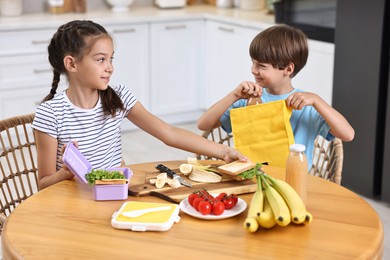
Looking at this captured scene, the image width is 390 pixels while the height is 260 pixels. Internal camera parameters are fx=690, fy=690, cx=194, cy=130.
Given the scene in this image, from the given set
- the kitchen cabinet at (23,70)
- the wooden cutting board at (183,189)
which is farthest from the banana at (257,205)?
the kitchen cabinet at (23,70)

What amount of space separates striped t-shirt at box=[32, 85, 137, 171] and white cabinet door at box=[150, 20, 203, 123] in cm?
272

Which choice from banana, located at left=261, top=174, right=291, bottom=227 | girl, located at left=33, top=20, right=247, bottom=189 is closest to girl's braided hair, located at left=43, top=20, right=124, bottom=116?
girl, located at left=33, top=20, right=247, bottom=189

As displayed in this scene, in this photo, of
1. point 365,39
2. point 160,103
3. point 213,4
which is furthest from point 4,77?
point 365,39

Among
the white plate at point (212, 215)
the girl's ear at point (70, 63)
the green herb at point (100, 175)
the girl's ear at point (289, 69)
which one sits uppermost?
the girl's ear at point (70, 63)

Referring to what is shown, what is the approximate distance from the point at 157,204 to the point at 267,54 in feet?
2.61

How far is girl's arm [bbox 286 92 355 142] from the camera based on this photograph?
216 cm

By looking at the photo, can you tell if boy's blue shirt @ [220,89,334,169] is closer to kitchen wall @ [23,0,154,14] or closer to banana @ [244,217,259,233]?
banana @ [244,217,259,233]

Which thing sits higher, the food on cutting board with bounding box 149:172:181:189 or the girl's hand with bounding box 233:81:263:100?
the girl's hand with bounding box 233:81:263:100

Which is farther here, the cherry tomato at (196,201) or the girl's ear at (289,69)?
the girl's ear at (289,69)

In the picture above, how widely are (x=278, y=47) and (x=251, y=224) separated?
0.89 metres

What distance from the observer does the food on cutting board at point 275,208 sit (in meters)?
1.62

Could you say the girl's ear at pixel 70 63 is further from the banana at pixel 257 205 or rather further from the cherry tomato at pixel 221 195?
the banana at pixel 257 205

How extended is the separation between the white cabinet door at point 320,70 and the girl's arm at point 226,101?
5.62 feet

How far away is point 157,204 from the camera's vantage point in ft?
5.80
